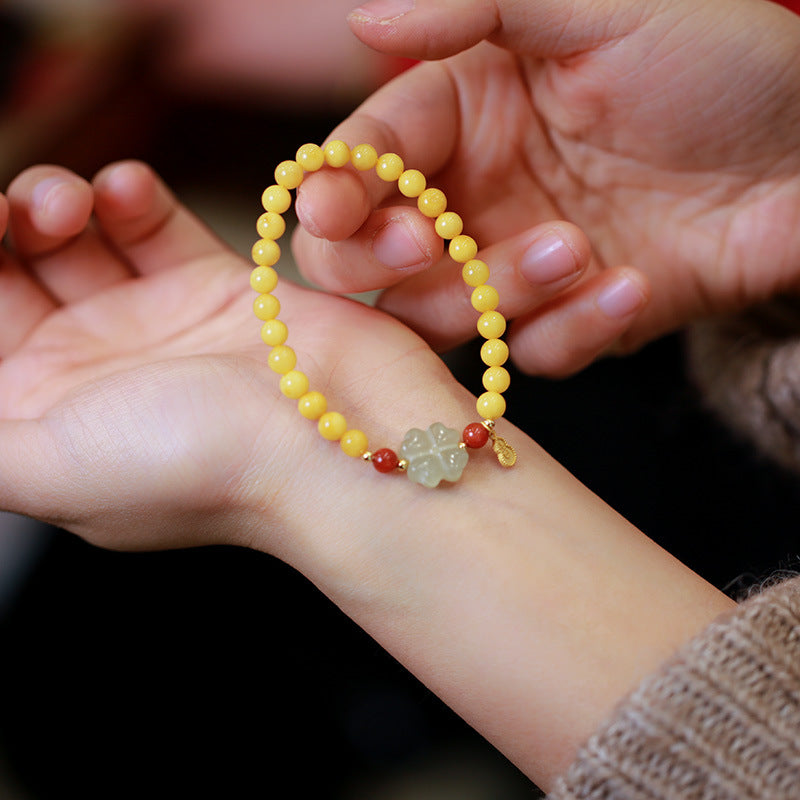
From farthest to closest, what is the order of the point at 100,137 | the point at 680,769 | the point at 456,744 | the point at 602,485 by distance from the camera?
1. the point at 100,137
2. the point at 602,485
3. the point at 456,744
4. the point at 680,769

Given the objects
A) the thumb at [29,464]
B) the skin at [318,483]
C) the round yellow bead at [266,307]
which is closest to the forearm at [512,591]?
the skin at [318,483]

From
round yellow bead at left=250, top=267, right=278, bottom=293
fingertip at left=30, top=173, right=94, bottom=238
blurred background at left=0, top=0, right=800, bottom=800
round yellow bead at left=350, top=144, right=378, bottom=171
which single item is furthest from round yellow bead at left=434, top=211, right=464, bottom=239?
fingertip at left=30, top=173, right=94, bottom=238

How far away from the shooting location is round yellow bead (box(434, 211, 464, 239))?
3.16 ft

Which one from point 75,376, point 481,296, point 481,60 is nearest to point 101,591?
point 75,376

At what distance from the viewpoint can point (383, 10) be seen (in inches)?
33.6

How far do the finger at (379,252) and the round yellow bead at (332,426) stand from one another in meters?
0.21

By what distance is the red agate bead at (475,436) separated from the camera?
33.7 inches

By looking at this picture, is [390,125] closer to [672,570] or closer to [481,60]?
[481,60]

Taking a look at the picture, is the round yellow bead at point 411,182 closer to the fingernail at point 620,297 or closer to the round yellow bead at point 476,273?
the round yellow bead at point 476,273

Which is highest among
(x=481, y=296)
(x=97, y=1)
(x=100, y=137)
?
(x=97, y=1)

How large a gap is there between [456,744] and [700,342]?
2.55ft

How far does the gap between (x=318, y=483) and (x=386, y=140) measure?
0.46 metres

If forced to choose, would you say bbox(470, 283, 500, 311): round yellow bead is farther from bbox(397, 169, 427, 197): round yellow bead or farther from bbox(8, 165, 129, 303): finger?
bbox(8, 165, 129, 303): finger

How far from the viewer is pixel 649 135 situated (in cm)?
109
